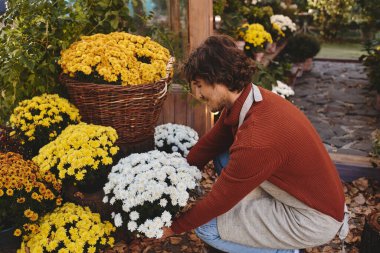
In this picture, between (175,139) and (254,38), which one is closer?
(175,139)

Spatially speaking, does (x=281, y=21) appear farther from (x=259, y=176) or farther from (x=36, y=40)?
(x=259, y=176)

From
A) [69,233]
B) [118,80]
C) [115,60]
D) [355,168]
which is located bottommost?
[355,168]

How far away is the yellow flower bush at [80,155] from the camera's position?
2.39m

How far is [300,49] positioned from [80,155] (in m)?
5.31

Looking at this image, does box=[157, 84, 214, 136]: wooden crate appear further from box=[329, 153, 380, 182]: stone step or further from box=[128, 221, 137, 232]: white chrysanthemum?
box=[128, 221, 137, 232]: white chrysanthemum

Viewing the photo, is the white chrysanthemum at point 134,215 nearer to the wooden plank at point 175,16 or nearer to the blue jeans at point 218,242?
the blue jeans at point 218,242

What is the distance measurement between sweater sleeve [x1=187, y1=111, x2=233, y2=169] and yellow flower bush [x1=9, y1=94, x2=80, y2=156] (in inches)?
33.6

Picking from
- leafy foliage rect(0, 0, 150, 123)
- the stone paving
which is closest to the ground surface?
the stone paving

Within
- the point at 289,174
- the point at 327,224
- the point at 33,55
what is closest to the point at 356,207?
the point at 327,224

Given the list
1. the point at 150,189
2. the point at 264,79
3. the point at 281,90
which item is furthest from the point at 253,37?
the point at 150,189

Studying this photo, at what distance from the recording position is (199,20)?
356cm

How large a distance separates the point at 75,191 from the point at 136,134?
53 centimetres

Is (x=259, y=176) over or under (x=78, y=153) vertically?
over

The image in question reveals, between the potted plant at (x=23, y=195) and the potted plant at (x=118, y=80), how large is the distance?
0.51 m
